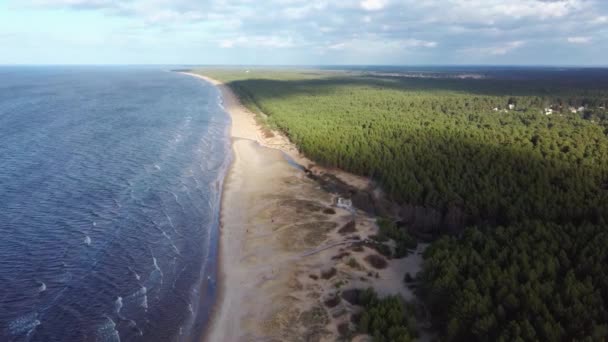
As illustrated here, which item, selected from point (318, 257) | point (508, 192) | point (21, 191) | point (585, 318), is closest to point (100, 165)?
point (21, 191)

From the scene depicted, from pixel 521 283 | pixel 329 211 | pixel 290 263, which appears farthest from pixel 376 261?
pixel 329 211

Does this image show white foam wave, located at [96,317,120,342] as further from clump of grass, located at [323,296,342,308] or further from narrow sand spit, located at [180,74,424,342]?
clump of grass, located at [323,296,342,308]

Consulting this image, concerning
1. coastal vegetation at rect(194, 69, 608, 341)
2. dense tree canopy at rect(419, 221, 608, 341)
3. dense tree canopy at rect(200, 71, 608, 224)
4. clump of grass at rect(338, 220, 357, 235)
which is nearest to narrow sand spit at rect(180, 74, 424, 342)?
clump of grass at rect(338, 220, 357, 235)

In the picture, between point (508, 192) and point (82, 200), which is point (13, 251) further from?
point (508, 192)

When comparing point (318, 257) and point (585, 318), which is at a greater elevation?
point (585, 318)

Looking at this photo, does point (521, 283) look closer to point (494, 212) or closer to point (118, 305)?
point (494, 212)

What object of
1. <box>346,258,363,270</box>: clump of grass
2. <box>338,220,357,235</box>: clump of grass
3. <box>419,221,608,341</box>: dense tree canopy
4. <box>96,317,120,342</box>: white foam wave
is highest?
<box>419,221,608,341</box>: dense tree canopy
